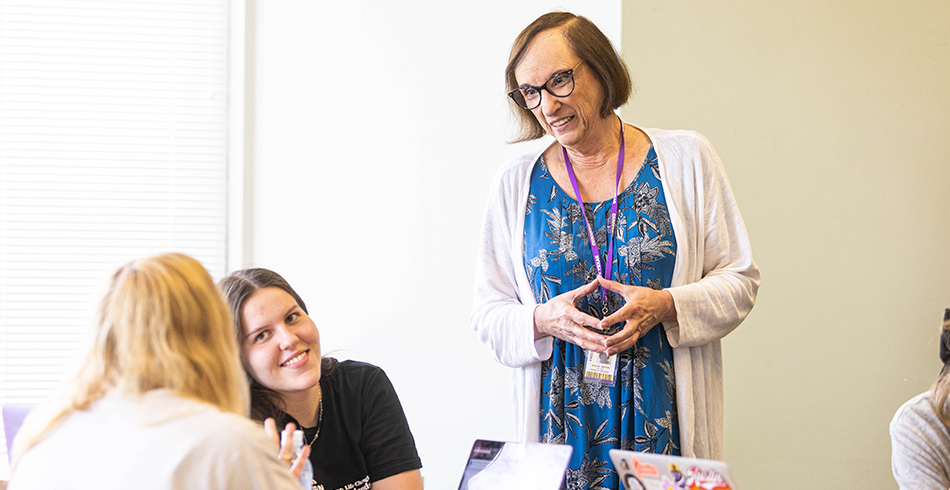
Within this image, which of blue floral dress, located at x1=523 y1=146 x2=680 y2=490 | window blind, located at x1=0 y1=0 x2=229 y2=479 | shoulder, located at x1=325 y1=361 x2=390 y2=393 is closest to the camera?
blue floral dress, located at x1=523 y1=146 x2=680 y2=490

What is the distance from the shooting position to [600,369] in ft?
5.39

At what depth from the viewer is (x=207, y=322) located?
110cm

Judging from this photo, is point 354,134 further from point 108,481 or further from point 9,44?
point 108,481

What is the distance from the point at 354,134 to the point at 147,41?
1.00 meters

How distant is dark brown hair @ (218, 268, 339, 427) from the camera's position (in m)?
1.57

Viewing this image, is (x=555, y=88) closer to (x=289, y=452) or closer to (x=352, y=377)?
(x=352, y=377)

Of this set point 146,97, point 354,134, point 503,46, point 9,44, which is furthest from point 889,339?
point 9,44

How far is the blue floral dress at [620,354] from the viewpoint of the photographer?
1.63 meters

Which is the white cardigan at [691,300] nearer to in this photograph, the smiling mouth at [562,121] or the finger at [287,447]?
the smiling mouth at [562,121]

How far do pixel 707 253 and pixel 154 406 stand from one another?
1.23 m

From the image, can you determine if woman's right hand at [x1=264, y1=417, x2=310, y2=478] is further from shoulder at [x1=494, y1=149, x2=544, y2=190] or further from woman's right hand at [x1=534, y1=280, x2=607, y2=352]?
shoulder at [x1=494, y1=149, x2=544, y2=190]

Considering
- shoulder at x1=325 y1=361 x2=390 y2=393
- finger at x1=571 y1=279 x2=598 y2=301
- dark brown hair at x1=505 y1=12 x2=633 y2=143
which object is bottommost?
shoulder at x1=325 y1=361 x2=390 y2=393

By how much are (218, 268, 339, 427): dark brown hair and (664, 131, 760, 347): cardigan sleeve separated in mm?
855

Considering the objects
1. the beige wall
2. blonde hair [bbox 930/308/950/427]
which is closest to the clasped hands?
blonde hair [bbox 930/308/950/427]
